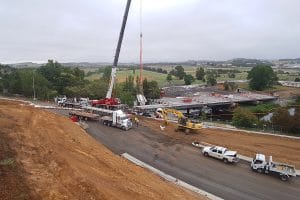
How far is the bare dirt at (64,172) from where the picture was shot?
19641mm

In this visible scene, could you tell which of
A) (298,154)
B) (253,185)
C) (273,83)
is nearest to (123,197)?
(253,185)

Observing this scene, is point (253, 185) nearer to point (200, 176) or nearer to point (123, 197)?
point (200, 176)

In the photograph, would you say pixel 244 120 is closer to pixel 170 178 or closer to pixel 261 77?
pixel 170 178

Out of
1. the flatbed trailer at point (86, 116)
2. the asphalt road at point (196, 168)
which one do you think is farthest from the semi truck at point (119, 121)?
the flatbed trailer at point (86, 116)

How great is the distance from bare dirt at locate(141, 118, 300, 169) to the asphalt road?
9.28 ft

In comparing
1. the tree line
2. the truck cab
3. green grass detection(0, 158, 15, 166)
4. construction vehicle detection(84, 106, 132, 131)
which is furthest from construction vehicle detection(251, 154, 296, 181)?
the tree line

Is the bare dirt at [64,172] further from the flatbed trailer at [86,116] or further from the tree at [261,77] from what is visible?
the tree at [261,77]

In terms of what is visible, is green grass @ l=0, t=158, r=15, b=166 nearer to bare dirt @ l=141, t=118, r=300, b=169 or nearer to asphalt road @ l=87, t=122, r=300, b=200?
asphalt road @ l=87, t=122, r=300, b=200

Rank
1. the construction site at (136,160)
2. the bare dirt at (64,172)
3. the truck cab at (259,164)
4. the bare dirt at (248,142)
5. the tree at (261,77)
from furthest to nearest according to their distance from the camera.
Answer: the tree at (261,77) → the bare dirt at (248,142) → the truck cab at (259,164) → the construction site at (136,160) → the bare dirt at (64,172)

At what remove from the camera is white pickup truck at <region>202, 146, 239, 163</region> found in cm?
3303

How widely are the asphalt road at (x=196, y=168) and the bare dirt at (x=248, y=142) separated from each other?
283 cm

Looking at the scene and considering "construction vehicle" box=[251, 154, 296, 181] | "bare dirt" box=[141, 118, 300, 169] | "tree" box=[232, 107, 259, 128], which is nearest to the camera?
"construction vehicle" box=[251, 154, 296, 181]

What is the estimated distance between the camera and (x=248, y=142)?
132ft

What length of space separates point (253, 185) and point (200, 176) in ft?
13.7
